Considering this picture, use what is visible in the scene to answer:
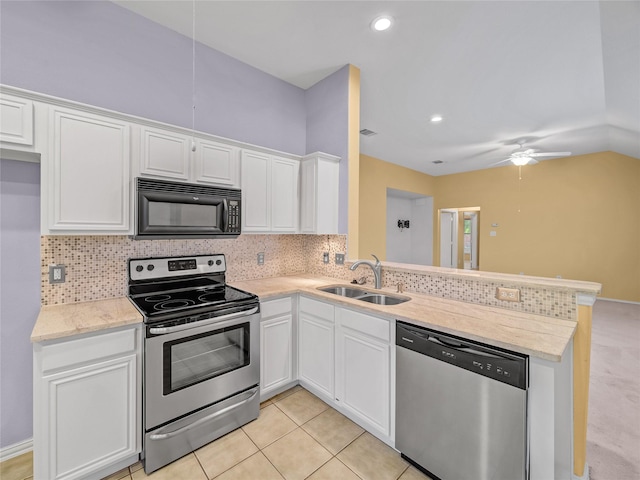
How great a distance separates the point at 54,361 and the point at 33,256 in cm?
87

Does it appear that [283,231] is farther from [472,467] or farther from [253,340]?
[472,467]

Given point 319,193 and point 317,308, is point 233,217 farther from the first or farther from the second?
point 317,308

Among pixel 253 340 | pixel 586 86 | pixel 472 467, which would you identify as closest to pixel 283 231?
pixel 253 340

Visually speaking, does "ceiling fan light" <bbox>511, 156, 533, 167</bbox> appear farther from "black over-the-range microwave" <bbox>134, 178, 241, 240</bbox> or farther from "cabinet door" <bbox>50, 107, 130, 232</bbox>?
"cabinet door" <bbox>50, 107, 130, 232</bbox>

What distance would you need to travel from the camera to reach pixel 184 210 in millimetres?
2146

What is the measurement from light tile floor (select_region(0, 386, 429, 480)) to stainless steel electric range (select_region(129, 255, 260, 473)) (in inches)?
4.1

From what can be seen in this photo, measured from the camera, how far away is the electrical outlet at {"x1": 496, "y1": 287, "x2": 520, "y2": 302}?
1.89m

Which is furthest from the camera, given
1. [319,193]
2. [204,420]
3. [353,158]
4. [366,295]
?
[353,158]

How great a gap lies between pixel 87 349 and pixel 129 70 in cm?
214

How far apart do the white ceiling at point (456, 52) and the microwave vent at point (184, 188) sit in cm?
146

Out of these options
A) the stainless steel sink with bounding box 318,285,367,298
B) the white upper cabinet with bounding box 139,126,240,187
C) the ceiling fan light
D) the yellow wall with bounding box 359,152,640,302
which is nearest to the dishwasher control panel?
the stainless steel sink with bounding box 318,285,367,298

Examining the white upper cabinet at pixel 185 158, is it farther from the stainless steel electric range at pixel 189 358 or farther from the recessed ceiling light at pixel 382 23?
the recessed ceiling light at pixel 382 23

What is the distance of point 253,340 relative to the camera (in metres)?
2.20

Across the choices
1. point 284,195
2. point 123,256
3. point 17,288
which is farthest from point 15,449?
point 284,195
